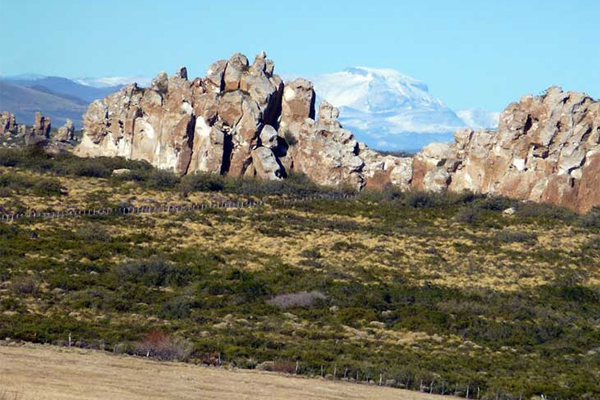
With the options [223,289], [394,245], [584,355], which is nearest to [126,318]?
[223,289]

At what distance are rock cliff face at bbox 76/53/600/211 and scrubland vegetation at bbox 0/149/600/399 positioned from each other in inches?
163

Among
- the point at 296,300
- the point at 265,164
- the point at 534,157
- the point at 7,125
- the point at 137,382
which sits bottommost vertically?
the point at 137,382

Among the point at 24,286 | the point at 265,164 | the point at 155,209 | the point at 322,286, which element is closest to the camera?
the point at 24,286

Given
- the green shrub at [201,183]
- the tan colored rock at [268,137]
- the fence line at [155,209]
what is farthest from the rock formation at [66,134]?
the fence line at [155,209]

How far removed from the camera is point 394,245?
→ 6962 centimetres

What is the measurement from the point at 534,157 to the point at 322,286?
3703cm

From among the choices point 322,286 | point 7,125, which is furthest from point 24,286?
point 7,125

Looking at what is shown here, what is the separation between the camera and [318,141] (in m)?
94.6

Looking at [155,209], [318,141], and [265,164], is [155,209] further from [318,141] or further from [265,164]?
[318,141]

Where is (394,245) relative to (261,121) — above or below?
below

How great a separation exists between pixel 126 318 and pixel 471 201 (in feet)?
154

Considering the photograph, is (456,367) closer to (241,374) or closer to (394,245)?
(241,374)

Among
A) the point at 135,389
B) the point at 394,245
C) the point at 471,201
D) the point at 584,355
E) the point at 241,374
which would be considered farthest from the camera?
the point at 471,201

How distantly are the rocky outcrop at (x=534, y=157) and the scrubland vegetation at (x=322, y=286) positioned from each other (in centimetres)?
302
